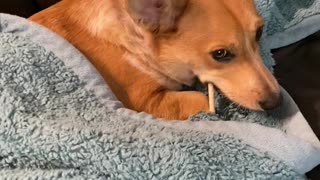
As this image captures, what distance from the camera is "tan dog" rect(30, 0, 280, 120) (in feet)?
5.16

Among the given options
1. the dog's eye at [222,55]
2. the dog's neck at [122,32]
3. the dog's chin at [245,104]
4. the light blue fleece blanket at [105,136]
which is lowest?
the light blue fleece blanket at [105,136]

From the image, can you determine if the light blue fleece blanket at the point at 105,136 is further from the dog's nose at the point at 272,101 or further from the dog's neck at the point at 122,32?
the dog's neck at the point at 122,32

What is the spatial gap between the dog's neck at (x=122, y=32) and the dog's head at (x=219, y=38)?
7 cm

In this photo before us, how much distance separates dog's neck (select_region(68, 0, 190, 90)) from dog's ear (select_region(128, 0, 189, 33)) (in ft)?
0.21

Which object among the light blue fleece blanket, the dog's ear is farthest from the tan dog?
the light blue fleece blanket

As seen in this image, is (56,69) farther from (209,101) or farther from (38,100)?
(209,101)

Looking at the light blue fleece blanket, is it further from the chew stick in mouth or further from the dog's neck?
the dog's neck

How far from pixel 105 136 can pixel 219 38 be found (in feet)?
1.43

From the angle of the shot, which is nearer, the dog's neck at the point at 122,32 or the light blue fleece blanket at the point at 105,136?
the light blue fleece blanket at the point at 105,136

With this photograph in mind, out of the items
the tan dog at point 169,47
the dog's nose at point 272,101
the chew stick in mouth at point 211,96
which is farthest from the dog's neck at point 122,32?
the dog's nose at point 272,101

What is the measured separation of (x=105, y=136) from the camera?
1313 millimetres

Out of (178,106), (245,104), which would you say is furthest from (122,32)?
(245,104)

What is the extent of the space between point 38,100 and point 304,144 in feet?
2.01

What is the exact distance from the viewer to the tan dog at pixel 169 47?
61.9 inches
